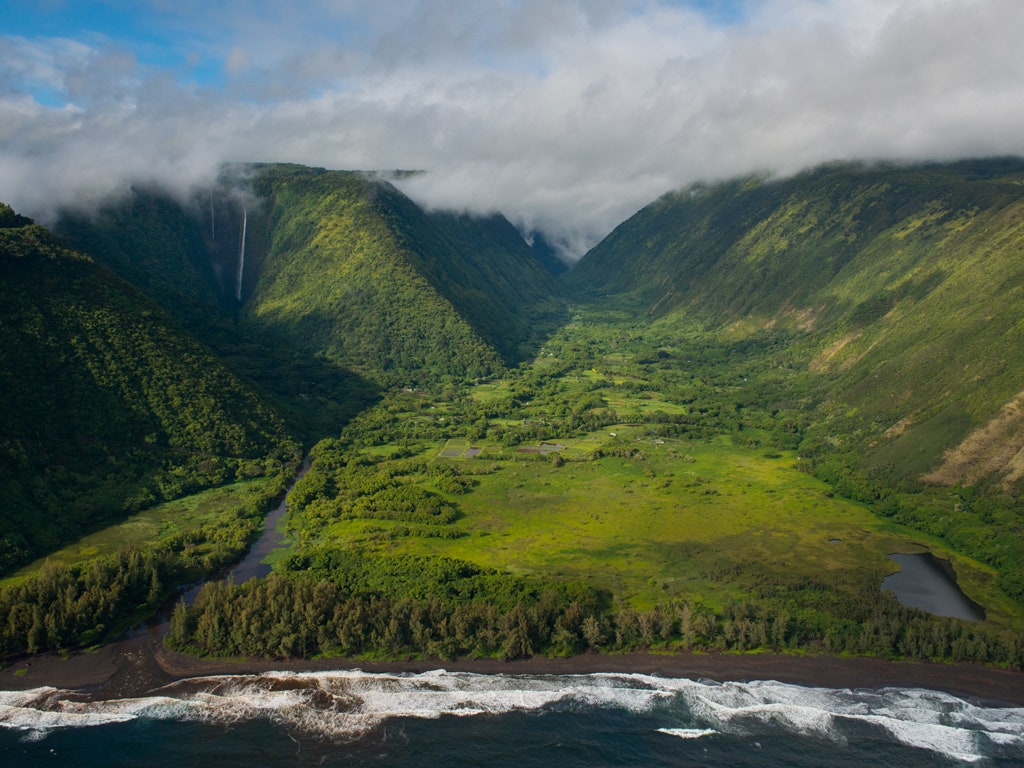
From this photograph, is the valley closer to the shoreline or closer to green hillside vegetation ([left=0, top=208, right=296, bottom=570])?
the shoreline

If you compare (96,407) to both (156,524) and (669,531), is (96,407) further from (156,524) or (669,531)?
(669,531)

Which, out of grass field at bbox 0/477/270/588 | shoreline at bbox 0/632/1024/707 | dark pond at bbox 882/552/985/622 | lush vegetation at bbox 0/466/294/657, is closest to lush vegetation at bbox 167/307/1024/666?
shoreline at bbox 0/632/1024/707

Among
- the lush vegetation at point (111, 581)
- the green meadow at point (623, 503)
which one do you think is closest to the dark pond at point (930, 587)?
the green meadow at point (623, 503)

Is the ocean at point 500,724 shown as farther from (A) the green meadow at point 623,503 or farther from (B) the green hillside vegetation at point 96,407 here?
(B) the green hillside vegetation at point 96,407

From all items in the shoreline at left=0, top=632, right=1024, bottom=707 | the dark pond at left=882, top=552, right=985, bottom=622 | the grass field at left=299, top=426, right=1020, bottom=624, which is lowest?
the shoreline at left=0, top=632, right=1024, bottom=707

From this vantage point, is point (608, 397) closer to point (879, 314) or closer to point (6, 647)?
point (879, 314)

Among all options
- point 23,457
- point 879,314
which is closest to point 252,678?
point 23,457

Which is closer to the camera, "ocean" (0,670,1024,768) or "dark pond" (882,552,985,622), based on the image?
"ocean" (0,670,1024,768)

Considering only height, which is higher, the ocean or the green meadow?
the green meadow
